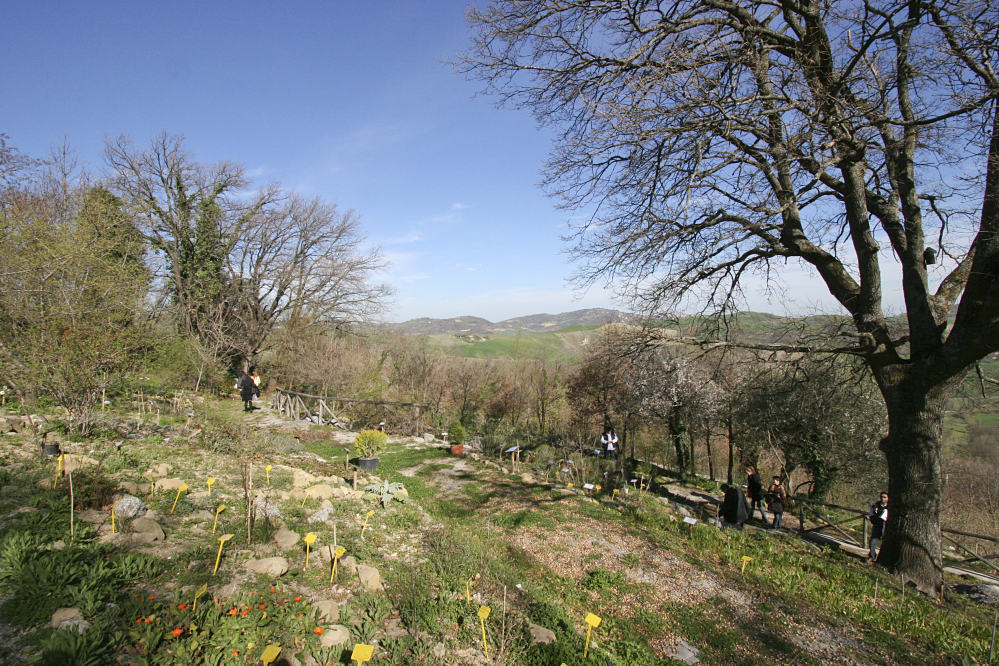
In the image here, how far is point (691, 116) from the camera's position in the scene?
16.3 ft

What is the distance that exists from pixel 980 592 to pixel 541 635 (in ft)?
23.1

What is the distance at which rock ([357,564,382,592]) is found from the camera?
3.79 m

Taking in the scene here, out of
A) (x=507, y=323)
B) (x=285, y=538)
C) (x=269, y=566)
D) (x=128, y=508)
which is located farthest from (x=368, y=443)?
(x=507, y=323)

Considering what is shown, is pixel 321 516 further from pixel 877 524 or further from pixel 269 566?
pixel 877 524

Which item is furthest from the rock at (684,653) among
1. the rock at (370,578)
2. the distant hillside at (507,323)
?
the distant hillside at (507,323)

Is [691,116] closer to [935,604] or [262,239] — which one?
[935,604]

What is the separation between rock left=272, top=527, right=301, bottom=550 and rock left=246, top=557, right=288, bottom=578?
0.43 m

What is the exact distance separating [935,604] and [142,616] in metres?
7.93

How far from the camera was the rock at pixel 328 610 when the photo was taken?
3135mm

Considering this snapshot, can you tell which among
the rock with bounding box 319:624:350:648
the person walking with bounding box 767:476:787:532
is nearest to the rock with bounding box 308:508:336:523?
the rock with bounding box 319:624:350:648

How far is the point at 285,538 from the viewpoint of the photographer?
4270 mm

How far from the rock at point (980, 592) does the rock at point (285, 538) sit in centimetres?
861

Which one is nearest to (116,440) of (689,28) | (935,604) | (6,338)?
(6,338)

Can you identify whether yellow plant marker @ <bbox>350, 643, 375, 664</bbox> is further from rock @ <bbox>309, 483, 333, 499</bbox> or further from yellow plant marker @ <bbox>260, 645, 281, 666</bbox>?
rock @ <bbox>309, 483, 333, 499</bbox>
